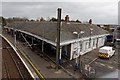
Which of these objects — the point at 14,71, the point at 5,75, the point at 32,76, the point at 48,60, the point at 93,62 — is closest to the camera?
the point at 32,76

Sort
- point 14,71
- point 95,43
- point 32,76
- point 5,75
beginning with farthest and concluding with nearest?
1. point 95,43
2. point 14,71
3. point 5,75
4. point 32,76

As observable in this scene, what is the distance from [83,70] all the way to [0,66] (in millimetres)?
9602

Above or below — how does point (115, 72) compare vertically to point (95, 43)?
below

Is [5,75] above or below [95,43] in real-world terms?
below

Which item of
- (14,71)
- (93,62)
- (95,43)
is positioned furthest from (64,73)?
(95,43)

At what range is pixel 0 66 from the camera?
17.1 metres

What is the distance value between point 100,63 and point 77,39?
4.56 meters

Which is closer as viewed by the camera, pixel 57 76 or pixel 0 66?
pixel 57 76

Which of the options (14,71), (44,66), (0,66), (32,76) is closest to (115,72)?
(44,66)

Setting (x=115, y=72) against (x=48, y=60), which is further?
(x=48, y=60)

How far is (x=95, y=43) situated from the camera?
96.6ft

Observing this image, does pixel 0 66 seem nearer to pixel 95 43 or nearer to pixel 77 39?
pixel 77 39

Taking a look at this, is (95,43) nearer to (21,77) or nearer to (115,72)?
(115,72)

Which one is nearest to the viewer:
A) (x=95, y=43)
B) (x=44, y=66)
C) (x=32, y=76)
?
(x=32, y=76)
